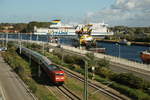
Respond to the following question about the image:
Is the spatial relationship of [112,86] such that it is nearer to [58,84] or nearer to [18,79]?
[58,84]

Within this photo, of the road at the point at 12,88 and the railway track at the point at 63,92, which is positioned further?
the railway track at the point at 63,92

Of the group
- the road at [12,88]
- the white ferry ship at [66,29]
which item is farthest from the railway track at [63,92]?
the white ferry ship at [66,29]

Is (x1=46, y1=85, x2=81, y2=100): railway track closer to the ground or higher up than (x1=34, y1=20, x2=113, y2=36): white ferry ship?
closer to the ground

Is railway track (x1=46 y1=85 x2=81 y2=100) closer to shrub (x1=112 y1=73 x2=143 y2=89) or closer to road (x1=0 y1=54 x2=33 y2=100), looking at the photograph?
road (x1=0 y1=54 x2=33 y2=100)

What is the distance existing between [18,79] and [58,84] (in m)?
6.45

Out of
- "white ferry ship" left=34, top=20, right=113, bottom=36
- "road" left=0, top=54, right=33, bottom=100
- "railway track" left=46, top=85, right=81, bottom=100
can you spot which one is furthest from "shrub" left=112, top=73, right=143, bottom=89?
"white ferry ship" left=34, top=20, right=113, bottom=36

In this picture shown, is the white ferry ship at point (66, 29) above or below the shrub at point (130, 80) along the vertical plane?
above

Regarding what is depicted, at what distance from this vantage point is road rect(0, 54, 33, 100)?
85.5 ft

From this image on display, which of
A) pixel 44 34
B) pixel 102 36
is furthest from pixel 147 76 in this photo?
pixel 102 36

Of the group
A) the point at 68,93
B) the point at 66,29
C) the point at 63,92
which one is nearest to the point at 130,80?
the point at 68,93

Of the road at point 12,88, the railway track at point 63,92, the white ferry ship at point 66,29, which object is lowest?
the railway track at point 63,92

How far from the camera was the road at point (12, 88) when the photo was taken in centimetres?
2607

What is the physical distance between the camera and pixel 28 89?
95.2ft

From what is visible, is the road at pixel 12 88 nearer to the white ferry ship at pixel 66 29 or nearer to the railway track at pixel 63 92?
the railway track at pixel 63 92
